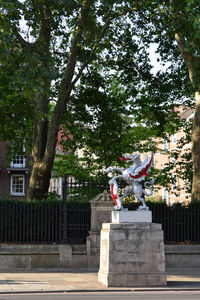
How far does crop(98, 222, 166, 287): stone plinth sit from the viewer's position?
1449 cm

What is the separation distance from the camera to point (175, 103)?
30.1 m

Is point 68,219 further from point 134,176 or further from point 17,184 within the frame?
point 17,184

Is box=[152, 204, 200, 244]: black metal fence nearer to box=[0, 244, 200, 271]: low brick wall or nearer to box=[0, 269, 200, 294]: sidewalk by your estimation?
box=[0, 244, 200, 271]: low brick wall

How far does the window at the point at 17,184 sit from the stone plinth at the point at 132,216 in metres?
47.3

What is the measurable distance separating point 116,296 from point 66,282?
9.51 ft

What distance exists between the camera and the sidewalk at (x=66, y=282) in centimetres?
1398

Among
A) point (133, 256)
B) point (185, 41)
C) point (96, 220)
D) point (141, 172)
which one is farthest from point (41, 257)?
point (185, 41)

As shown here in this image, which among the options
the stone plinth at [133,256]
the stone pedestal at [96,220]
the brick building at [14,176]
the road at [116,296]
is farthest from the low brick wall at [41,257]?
the brick building at [14,176]

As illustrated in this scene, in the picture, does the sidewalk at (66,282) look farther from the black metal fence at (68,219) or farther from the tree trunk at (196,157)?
the tree trunk at (196,157)

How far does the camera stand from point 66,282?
50.8 feet

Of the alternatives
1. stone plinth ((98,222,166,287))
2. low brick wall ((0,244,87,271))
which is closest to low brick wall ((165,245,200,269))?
low brick wall ((0,244,87,271))

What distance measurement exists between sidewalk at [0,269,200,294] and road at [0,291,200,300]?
47 centimetres

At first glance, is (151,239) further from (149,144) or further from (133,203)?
(149,144)

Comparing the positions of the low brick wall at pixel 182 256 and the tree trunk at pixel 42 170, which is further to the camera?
the tree trunk at pixel 42 170
